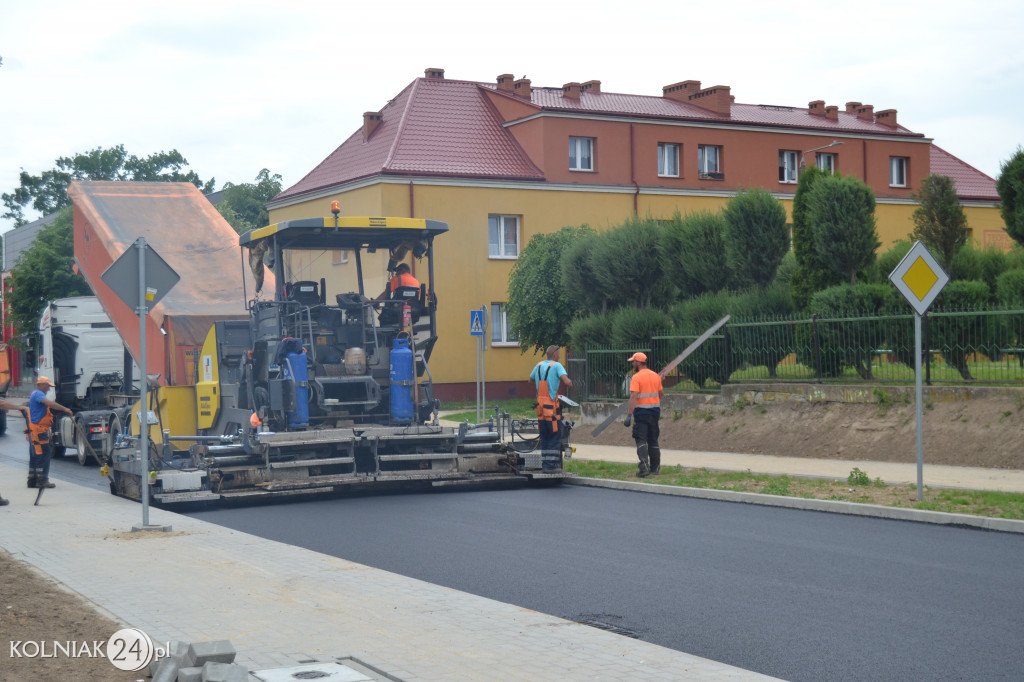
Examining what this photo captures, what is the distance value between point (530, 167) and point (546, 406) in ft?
77.8

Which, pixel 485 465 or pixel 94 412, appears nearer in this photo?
pixel 485 465

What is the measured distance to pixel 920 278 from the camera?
41.9ft

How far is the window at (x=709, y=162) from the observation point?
41719mm

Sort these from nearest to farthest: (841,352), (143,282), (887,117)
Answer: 1. (143,282)
2. (841,352)
3. (887,117)

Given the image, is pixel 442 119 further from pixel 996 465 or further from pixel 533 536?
pixel 533 536

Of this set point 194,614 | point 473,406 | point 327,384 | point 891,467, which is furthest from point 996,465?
point 473,406

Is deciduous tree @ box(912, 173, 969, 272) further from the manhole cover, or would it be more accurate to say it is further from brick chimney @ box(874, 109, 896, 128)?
the manhole cover

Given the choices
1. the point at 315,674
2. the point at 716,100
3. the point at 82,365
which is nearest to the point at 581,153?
the point at 716,100

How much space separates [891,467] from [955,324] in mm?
2782

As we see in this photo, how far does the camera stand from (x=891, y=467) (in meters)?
16.3

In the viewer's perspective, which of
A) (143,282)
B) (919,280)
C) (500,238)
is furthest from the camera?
(500,238)

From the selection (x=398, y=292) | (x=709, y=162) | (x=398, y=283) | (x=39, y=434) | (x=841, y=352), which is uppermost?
(x=709, y=162)

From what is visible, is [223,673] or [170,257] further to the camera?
[170,257]

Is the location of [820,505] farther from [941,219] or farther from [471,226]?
[471,226]
